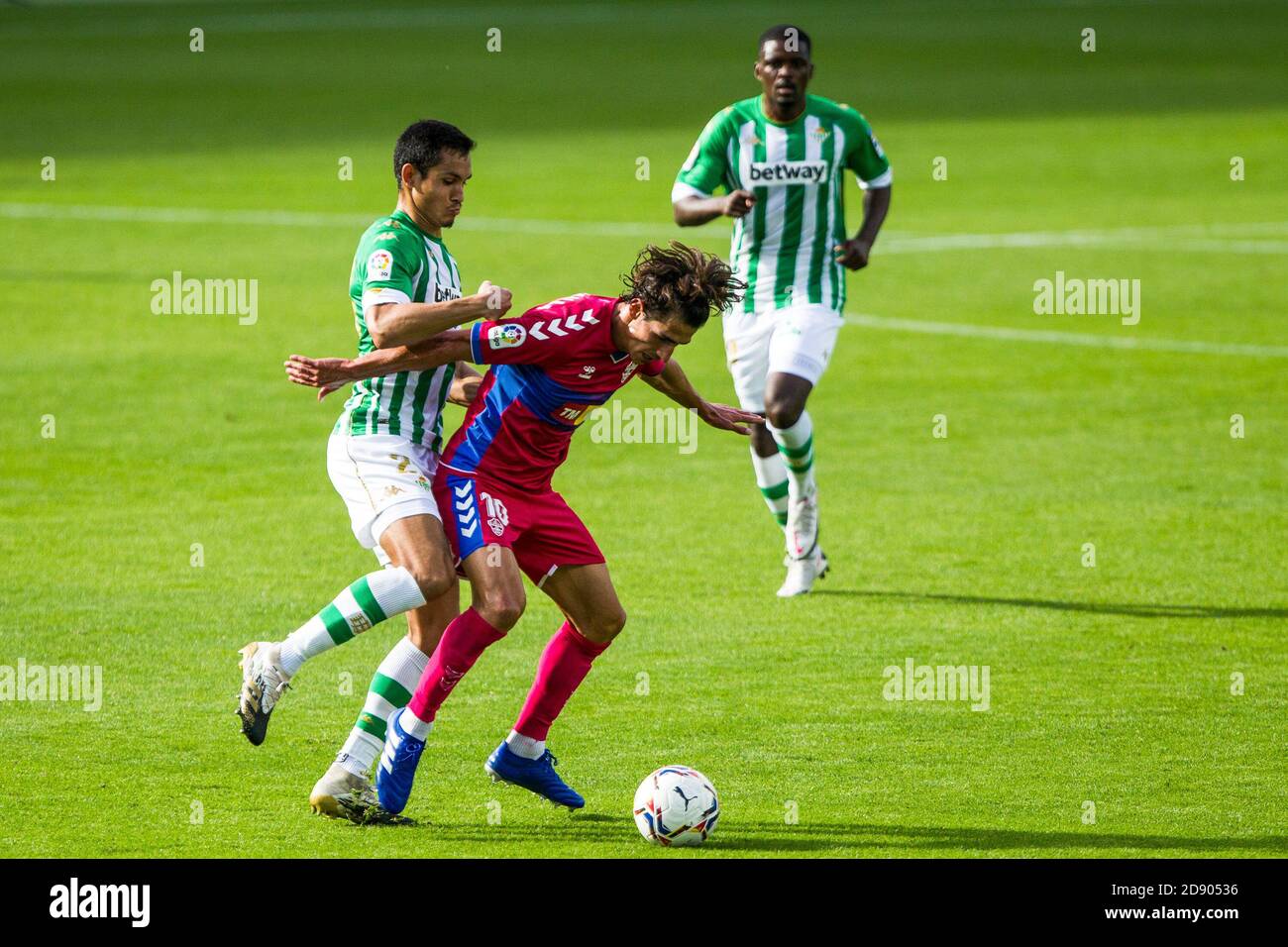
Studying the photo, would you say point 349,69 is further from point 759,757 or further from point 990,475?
point 759,757

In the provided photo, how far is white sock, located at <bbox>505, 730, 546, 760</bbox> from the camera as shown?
714cm

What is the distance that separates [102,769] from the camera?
24.3ft

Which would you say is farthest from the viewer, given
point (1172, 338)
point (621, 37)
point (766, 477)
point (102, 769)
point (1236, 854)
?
point (621, 37)

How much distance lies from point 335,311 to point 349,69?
25.0 meters

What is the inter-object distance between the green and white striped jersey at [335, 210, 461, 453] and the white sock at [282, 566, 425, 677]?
70cm

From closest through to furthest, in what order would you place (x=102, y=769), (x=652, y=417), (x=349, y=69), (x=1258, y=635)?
(x=102, y=769) < (x=1258, y=635) < (x=652, y=417) < (x=349, y=69)

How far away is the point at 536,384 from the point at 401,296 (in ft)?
2.07

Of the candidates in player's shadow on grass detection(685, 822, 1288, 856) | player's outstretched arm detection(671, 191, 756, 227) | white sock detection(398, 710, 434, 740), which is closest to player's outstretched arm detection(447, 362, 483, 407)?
white sock detection(398, 710, 434, 740)

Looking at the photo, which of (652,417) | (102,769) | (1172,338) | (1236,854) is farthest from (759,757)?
(1172,338)

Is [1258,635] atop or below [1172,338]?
below

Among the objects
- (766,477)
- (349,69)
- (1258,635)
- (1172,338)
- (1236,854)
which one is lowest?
(1236,854)

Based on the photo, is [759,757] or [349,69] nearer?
[759,757]

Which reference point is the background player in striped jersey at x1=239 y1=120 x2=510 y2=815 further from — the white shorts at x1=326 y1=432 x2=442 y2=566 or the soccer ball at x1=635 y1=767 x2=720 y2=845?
the soccer ball at x1=635 y1=767 x2=720 y2=845

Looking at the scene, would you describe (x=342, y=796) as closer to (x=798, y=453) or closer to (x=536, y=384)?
(x=536, y=384)
